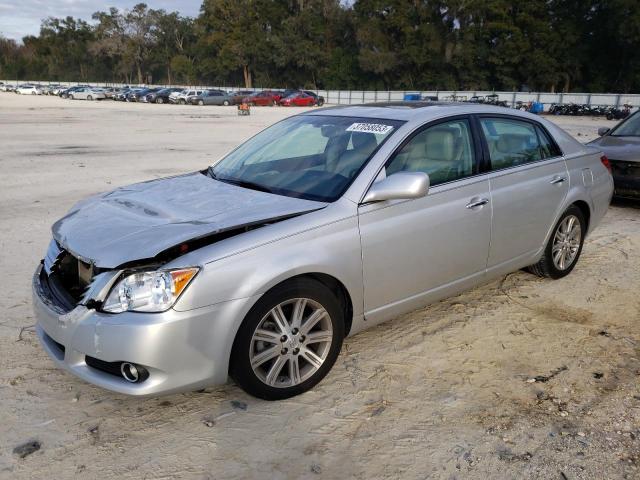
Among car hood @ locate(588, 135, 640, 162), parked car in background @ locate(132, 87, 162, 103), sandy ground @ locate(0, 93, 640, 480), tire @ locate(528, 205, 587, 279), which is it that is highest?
parked car in background @ locate(132, 87, 162, 103)

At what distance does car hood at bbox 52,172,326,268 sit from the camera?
2947 mm

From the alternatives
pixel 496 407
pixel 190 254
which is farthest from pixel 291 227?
pixel 496 407

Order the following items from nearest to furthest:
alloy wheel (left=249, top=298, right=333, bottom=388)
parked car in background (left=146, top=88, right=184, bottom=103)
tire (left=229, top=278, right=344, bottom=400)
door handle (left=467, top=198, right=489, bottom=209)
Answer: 1. tire (left=229, top=278, right=344, bottom=400)
2. alloy wheel (left=249, top=298, right=333, bottom=388)
3. door handle (left=467, top=198, right=489, bottom=209)
4. parked car in background (left=146, top=88, right=184, bottom=103)

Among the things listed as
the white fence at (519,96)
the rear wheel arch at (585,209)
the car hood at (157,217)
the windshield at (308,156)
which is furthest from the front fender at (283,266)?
the white fence at (519,96)

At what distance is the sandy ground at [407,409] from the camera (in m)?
2.76

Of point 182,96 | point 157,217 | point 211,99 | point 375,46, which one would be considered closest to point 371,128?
point 157,217

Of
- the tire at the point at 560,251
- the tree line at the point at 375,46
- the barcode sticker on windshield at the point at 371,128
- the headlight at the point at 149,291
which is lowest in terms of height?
the tire at the point at 560,251

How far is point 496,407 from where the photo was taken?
10.6 feet

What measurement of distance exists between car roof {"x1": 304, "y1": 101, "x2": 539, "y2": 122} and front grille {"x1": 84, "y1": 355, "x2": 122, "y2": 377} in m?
2.43

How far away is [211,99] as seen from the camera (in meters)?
51.0

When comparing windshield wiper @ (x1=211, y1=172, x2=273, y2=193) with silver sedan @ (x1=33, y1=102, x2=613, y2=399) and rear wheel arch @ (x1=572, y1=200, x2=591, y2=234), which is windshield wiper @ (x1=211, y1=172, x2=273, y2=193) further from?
rear wheel arch @ (x1=572, y1=200, x2=591, y2=234)

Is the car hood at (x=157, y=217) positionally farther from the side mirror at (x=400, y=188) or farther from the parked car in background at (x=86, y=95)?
the parked car in background at (x=86, y=95)

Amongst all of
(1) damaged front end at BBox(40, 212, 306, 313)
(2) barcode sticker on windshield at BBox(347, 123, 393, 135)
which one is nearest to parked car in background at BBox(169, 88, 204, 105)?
(2) barcode sticker on windshield at BBox(347, 123, 393, 135)

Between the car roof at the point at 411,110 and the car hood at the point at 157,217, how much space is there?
1.07 m
